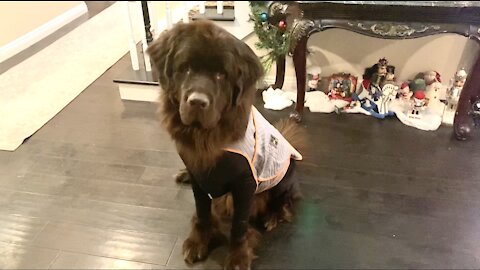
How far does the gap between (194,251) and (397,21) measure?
1.51 m

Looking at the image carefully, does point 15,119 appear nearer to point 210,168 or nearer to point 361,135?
point 210,168

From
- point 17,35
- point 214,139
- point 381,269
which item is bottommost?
point 381,269

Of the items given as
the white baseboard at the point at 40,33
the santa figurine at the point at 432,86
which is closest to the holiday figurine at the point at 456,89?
the santa figurine at the point at 432,86

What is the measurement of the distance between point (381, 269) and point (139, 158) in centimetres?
131

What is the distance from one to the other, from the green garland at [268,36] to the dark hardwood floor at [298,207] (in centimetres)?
37

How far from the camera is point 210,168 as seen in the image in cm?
138

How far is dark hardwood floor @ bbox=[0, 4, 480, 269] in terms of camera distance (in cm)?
168

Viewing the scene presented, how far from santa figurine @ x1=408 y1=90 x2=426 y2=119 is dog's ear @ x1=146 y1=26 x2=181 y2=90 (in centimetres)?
177

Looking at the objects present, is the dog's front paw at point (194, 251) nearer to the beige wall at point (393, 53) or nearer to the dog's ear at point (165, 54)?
the dog's ear at point (165, 54)

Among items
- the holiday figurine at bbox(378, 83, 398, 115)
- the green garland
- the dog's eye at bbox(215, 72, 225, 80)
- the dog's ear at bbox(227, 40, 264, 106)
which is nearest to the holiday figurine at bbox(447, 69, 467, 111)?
the holiday figurine at bbox(378, 83, 398, 115)

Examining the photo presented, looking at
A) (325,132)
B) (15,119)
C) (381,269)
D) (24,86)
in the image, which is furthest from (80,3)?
(381,269)

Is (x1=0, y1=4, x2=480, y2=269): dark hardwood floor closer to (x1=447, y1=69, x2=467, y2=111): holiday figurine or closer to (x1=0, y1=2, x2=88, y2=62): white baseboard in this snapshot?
(x1=447, y1=69, x2=467, y2=111): holiday figurine

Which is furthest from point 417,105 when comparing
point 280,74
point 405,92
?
point 280,74

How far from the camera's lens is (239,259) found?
158 centimetres
